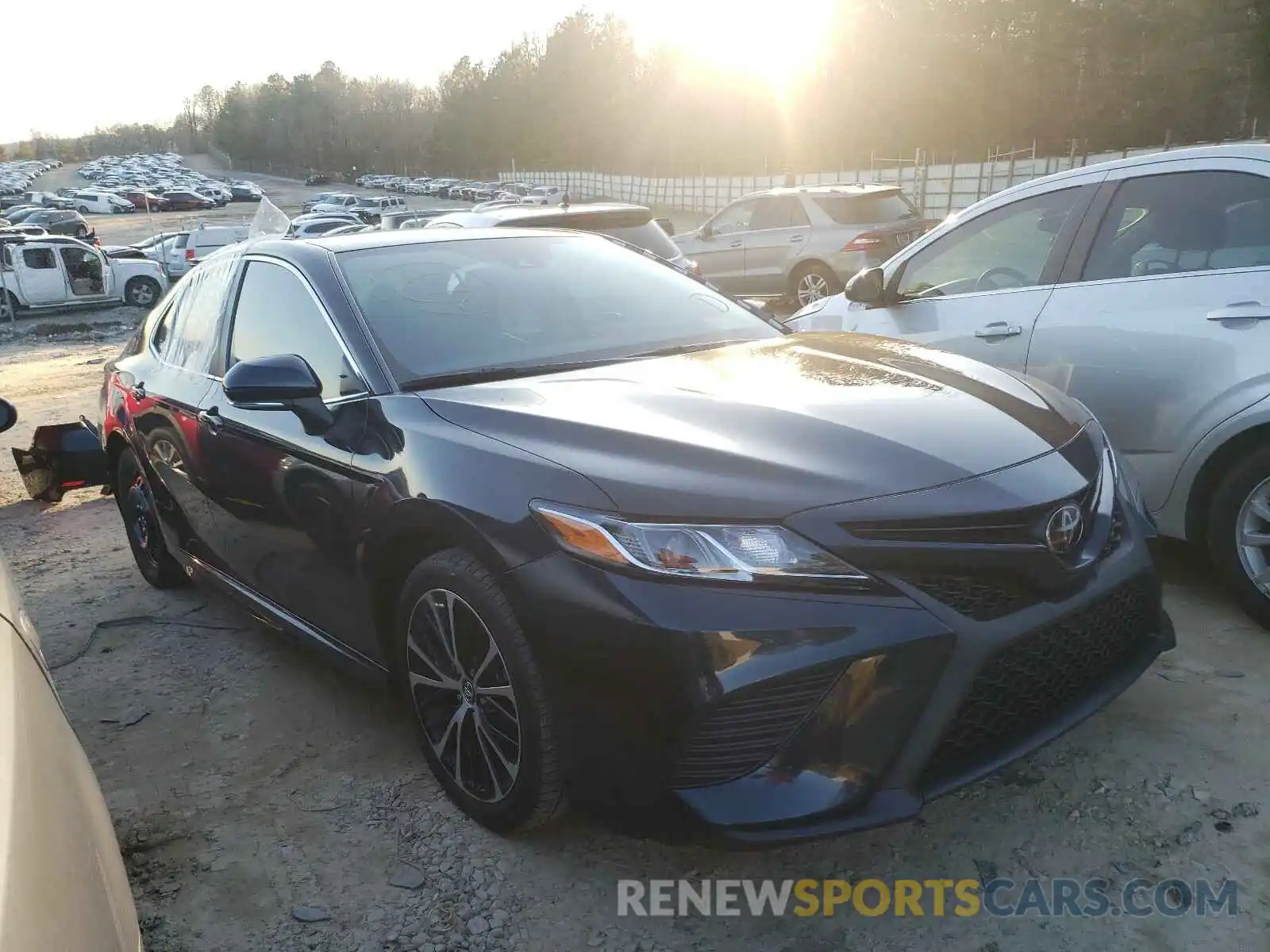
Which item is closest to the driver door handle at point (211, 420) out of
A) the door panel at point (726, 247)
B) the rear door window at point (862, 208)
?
the rear door window at point (862, 208)

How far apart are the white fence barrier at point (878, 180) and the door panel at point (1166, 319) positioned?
30.0 feet

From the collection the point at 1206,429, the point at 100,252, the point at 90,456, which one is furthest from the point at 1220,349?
the point at 100,252

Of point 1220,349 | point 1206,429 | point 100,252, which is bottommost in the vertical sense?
point 100,252

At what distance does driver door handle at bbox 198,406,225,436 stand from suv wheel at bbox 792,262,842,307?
10178mm

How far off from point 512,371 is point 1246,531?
2.47 meters

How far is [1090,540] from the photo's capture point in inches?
94.7

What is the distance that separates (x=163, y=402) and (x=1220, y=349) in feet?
12.6

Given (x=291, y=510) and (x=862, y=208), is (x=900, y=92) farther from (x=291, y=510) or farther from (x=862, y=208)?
(x=291, y=510)

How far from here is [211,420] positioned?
3623mm

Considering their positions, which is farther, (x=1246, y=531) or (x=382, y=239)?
(x=382, y=239)

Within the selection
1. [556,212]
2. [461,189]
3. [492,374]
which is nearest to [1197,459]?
[492,374]

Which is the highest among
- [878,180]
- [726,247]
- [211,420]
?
[211,420]

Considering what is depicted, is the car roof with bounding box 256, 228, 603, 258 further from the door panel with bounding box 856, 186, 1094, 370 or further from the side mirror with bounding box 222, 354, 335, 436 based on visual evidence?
the door panel with bounding box 856, 186, 1094, 370

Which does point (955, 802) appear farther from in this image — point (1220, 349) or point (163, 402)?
point (163, 402)
